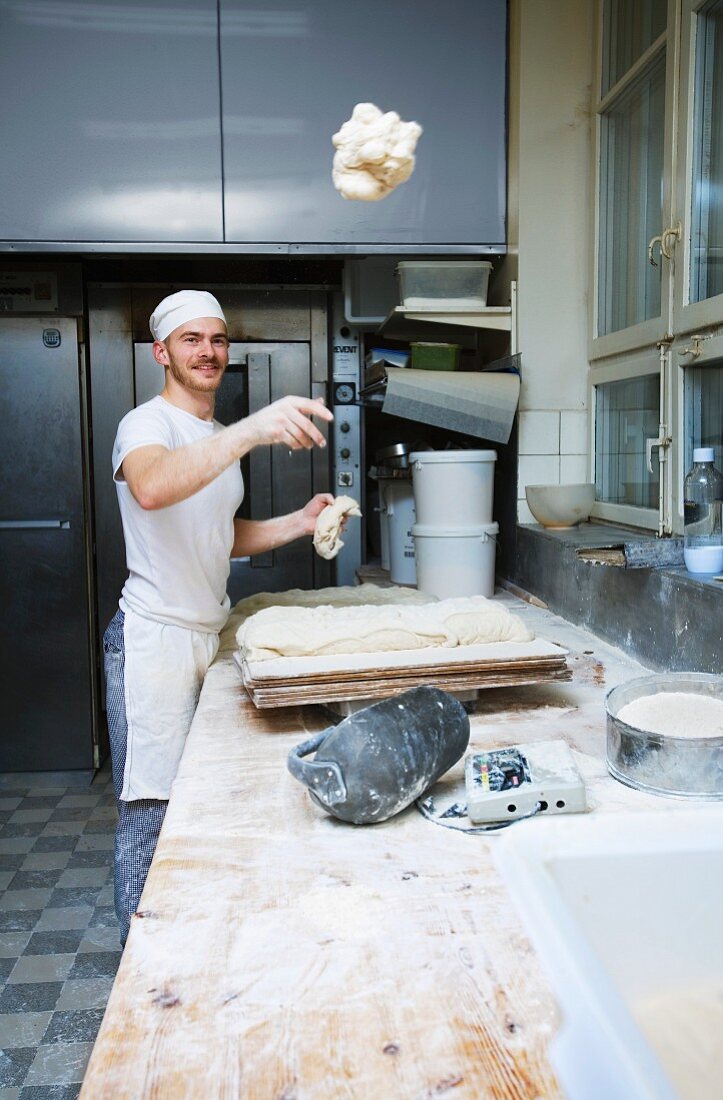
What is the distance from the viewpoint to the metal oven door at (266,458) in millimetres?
3328

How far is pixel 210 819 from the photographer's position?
987 millimetres

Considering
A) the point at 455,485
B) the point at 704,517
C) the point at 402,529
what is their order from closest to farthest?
1. the point at 704,517
2. the point at 455,485
3. the point at 402,529

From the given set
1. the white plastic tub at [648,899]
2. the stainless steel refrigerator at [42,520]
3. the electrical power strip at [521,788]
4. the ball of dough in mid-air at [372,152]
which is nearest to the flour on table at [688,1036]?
the white plastic tub at [648,899]

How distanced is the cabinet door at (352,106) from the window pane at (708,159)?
0.87 m

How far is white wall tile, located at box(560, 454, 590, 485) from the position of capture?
2.50m

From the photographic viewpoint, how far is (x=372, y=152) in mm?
1361

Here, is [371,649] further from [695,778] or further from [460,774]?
[695,778]

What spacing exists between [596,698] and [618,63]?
1.72 m

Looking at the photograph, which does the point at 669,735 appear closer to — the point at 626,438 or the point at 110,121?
the point at 626,438

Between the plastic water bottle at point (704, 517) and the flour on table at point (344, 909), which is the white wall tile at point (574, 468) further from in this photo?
the flour on table at point (344, 909)

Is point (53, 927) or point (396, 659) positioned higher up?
point (396, 659)

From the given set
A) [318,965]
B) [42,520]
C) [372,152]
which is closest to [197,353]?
[372,152]

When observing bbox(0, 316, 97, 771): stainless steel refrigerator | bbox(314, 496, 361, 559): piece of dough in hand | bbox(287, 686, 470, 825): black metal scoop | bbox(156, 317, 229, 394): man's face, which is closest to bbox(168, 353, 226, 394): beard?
bbox(156, 317, 229, 394): man's face

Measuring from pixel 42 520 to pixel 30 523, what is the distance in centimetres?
4
